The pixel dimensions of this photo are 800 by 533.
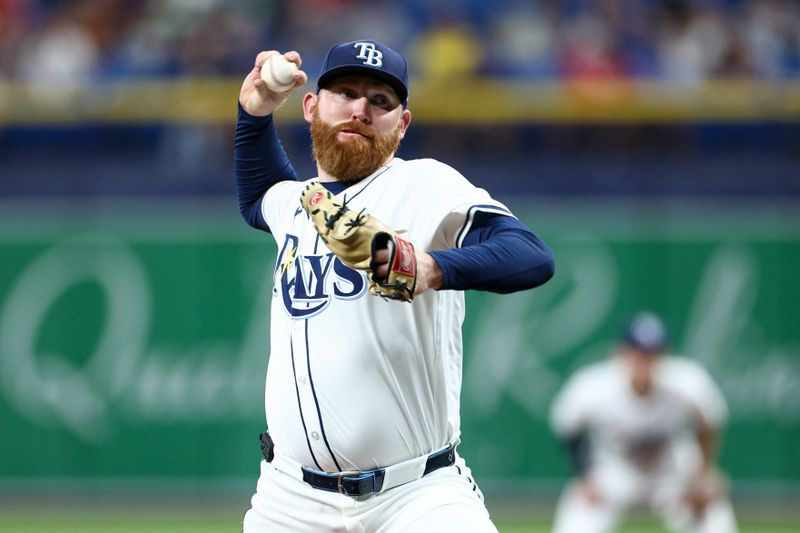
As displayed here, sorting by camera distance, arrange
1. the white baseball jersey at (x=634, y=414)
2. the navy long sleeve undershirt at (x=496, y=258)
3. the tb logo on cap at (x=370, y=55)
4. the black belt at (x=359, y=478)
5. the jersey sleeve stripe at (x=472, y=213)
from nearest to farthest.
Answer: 1. the navy long sleeve undershirt at (x=496, y=258)
2. the jersey sleeve stripe at (x=472, y=213)
3. the black belt at (x=359, y=478)
4. the tb logo on cap at (x=370, y=55)
5. the white baseball jersey at (x=634, y=414)

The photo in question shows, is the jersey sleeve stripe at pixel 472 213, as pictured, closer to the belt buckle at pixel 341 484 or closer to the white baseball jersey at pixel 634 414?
the belt buckle at pixel 341 484

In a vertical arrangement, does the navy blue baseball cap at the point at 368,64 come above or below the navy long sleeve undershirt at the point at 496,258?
above

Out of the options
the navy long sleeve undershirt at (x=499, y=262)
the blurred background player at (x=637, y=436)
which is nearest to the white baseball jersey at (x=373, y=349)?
the navy long sleeve undershirt at (x=499, y=262)

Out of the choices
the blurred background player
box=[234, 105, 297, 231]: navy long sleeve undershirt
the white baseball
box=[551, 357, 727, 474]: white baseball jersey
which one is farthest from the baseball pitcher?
box=[551, 357, 727, 474]: white baseball jersey

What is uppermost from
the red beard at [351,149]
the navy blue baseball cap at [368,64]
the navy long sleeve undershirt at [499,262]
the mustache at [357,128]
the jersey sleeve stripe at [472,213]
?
the navy blue baseball cap at [368,64]

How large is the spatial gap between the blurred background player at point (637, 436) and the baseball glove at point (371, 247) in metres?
5.45

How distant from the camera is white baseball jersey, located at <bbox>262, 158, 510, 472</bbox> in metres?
3.99

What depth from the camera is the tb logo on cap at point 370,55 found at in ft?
13.6

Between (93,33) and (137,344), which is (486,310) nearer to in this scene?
(137,344)

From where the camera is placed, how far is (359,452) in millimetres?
4000

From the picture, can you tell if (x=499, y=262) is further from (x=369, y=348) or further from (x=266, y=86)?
(x=266, y=86)

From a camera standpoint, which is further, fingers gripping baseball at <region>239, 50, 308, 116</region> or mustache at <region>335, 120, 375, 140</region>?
fingers gripping baseball at <region>239, 50, 308, 116</region>

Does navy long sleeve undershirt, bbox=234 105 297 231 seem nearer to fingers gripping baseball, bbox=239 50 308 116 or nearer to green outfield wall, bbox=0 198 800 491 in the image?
fingers gripping baseball, bbox=239 50 308 116

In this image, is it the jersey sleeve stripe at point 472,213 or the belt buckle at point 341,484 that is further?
the belt buckle at point 341,484
